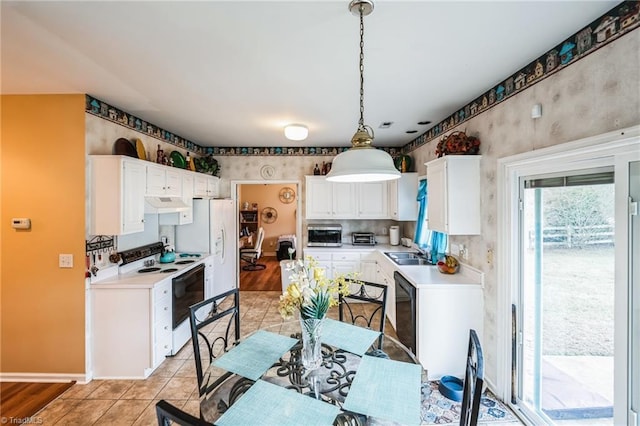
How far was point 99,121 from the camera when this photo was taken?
2756mm

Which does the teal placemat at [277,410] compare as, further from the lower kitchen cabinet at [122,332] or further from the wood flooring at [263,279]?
the wood flooring at [263,279]

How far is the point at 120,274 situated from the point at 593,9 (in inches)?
169

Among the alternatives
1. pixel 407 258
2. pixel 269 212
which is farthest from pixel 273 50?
pixel 269 212

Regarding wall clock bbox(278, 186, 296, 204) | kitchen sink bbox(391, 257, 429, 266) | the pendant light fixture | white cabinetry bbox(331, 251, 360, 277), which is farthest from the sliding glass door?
wall clock bbox(278, 186, 296, 204)

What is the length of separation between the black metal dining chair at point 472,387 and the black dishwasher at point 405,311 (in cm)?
138

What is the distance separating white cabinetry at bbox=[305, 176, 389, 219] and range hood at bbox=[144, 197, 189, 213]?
2077mm

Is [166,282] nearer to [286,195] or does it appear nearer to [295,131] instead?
[295,131]

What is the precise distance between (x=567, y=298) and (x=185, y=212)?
4181 mm

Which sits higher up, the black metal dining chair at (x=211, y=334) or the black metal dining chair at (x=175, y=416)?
the black metal dining chair at (x=175, y=416)

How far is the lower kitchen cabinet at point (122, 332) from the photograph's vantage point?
2.66 meters

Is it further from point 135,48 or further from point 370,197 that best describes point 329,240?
point 135,48

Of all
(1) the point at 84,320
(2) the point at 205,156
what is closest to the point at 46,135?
(1) the point at 84,320

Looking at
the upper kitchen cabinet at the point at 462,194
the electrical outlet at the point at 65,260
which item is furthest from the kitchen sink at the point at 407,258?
the electrical outlet at the point at 65,260

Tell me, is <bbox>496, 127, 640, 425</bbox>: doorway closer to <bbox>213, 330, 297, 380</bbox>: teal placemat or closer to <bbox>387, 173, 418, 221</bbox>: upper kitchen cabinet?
<bbox>213, 330, 297, 380</bbox>: teal placemat
